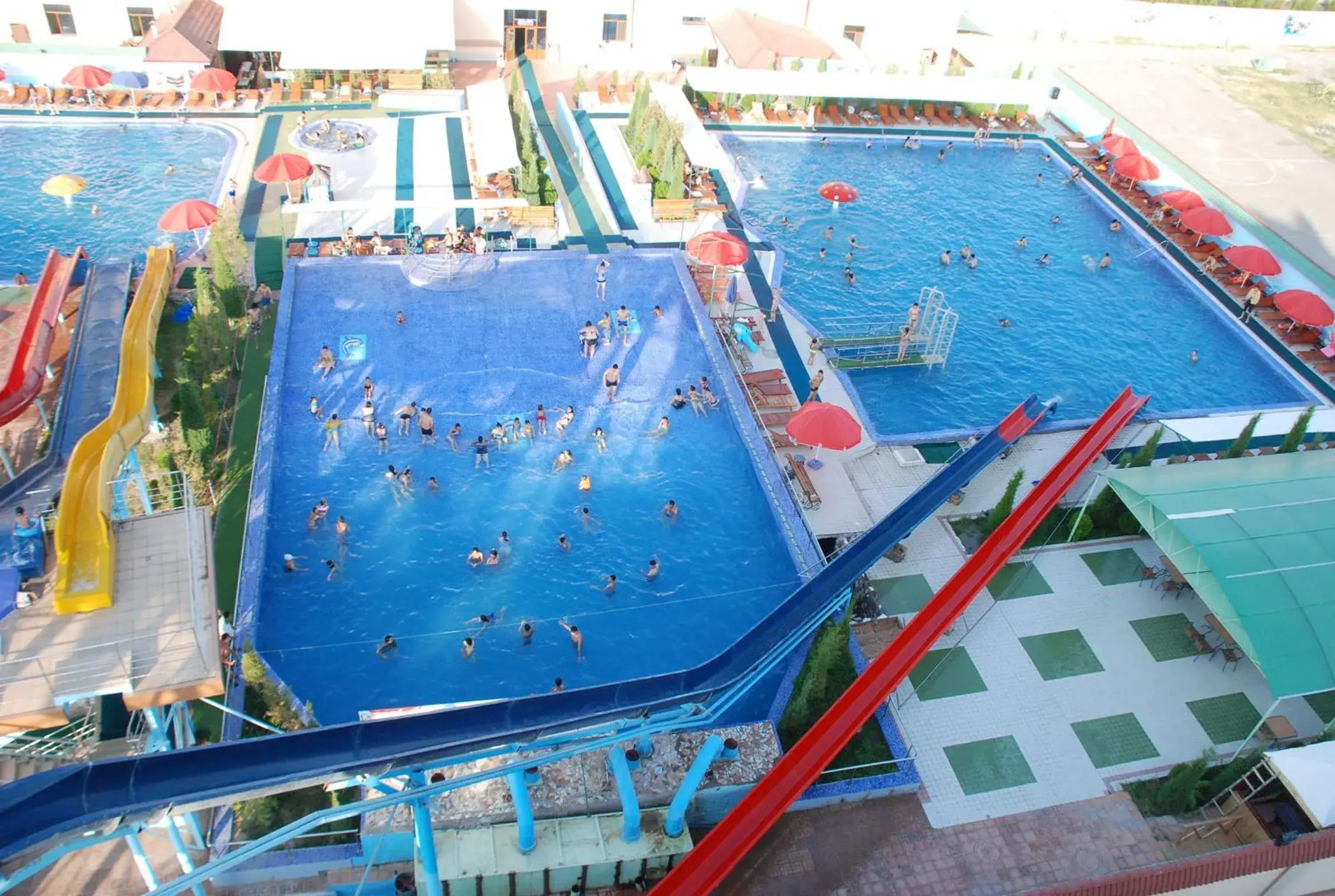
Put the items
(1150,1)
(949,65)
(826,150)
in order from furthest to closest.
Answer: (1150,1)
(949,65)
(826,150)

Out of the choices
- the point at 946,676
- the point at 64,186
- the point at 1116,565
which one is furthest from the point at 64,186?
the point at 1116,565

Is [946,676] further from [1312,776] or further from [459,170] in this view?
[459,170]

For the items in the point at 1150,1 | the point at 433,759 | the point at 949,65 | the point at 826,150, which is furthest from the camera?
the point at 1150,1

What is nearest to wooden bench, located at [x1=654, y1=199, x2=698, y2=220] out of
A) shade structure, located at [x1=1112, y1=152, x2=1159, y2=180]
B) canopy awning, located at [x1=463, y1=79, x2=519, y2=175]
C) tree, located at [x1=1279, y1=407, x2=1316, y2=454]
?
canopy awning, located at [x1=463, y1=79, x2=519, y2=175]

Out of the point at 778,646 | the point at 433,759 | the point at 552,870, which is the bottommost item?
the point at 552,870

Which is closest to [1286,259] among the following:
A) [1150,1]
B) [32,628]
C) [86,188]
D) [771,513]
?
[771,513]

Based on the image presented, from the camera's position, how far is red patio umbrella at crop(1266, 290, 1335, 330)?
2812 cm

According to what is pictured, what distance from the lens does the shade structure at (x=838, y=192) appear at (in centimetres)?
3170

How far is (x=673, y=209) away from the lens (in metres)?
30.4

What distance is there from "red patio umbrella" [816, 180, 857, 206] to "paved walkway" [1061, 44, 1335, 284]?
1483 cm

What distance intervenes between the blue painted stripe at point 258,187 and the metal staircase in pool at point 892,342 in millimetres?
16457

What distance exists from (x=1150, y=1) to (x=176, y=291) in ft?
169

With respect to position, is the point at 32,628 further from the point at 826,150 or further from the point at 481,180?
the point at 826,150

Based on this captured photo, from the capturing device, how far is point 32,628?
13.5 metres
